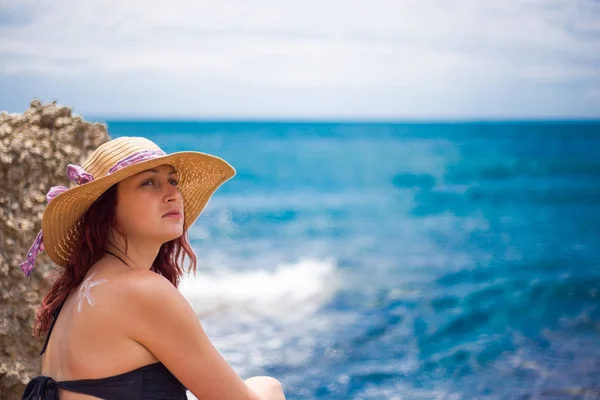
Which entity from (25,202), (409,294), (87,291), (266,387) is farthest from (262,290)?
(87,291)

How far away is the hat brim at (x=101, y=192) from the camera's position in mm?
2070

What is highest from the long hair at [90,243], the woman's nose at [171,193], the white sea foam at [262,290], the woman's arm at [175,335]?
the white sea foam at [262,290]

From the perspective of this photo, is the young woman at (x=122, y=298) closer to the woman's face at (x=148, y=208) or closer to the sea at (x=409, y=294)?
the woman's face at (x=148, y=208)

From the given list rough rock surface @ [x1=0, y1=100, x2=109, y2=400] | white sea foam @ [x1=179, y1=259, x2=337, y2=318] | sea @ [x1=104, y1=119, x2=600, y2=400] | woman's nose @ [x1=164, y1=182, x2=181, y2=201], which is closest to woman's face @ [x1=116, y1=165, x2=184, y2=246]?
woman's nose @ [x1=164, y1=182, x2=181, y2=201]

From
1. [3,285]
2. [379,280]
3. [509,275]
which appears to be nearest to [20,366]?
[3,285]

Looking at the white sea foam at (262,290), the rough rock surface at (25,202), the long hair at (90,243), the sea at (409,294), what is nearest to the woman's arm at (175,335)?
the long hair at (90,243)

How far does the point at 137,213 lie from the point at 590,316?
7994 millimetres

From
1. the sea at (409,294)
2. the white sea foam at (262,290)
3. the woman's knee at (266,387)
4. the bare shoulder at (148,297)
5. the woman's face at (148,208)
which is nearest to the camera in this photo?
the bare shoulder at (148,297)

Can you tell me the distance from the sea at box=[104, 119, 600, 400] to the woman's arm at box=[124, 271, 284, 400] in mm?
663

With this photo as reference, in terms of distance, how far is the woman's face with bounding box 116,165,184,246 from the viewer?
6.98 feet

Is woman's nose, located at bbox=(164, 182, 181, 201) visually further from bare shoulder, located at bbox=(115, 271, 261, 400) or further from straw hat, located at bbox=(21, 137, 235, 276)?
bare shoulder, located at bbox=(115, 271, 261, 400)

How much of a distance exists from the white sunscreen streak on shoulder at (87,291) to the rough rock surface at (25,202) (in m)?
1.14

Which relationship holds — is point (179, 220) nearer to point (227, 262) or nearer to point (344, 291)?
point (344, 291)

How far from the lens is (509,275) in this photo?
37.9 feet
